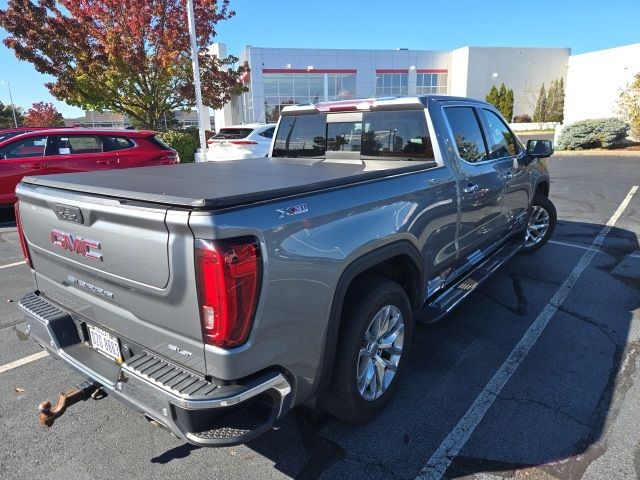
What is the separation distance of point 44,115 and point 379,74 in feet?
105

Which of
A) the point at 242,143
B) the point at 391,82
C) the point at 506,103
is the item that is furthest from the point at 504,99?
the point at 242,143

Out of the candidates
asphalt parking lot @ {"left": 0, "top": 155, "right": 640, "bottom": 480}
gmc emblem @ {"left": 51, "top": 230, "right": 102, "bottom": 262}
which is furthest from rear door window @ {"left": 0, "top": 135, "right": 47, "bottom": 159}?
gmc emblem @ {"left": 51, "top": 230, "right": 102, "bottom": 262}

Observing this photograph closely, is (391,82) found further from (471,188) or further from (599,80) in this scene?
(471,188)

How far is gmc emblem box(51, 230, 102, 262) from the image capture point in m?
2.15

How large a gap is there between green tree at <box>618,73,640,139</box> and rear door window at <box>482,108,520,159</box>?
66.5 ft

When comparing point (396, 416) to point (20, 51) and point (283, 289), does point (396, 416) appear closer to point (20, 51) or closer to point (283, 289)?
point (283, 289)

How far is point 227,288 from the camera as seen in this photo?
1.76m

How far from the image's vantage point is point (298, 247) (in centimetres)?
198

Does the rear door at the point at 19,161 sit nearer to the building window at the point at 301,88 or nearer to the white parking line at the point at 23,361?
the white parking line at the point at 23,361

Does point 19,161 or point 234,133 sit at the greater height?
point 234,133

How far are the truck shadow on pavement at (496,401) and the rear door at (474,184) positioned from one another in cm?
71

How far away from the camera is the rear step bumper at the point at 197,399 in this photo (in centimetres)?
183

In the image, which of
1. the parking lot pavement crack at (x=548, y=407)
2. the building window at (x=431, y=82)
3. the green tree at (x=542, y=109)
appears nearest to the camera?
the parking lot pavement crack at (x=548, y=407)

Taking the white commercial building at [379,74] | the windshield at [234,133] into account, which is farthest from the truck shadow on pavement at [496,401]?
the white commercial building at [379,74]
